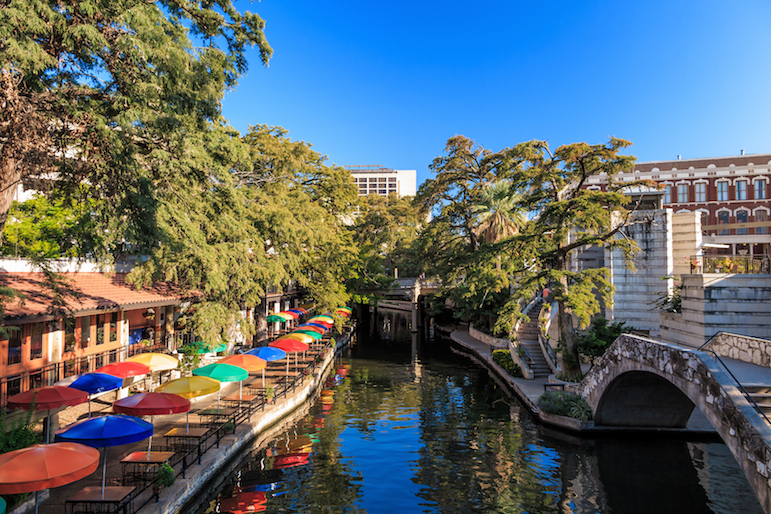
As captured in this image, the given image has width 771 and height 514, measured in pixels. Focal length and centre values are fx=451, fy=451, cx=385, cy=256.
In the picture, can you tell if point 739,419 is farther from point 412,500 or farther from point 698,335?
point 698,335

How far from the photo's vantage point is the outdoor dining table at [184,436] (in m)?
14.8

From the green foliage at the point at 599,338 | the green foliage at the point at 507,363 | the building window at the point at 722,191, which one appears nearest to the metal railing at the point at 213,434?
the green foliage at the point at 507,363

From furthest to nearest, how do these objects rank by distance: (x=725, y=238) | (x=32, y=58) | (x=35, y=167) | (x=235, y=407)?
(x=725, y=238) < (x=235, y=407) < (x=35, y=167) < (x=32, y=58)

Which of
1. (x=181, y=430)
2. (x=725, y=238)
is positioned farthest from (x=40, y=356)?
(x=725, y=238)

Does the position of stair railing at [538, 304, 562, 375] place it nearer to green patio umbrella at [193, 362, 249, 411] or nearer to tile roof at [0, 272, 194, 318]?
green patio umbrella at [193, 362, 249, 411]

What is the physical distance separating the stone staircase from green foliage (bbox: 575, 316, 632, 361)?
314 cm

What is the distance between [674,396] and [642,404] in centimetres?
121

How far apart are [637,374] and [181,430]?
664 inches

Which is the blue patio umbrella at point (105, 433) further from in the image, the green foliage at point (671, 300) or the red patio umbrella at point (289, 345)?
the green foliage at point (671, 300)

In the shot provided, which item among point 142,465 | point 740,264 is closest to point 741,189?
point 740,264

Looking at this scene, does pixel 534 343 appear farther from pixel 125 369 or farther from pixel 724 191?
pixel 724 191

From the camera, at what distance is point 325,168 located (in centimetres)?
3566

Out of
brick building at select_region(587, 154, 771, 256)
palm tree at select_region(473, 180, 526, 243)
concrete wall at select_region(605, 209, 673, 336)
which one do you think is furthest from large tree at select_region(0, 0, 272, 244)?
brick building at select_region(587, 154, 771, 256)

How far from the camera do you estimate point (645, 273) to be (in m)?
27.8
